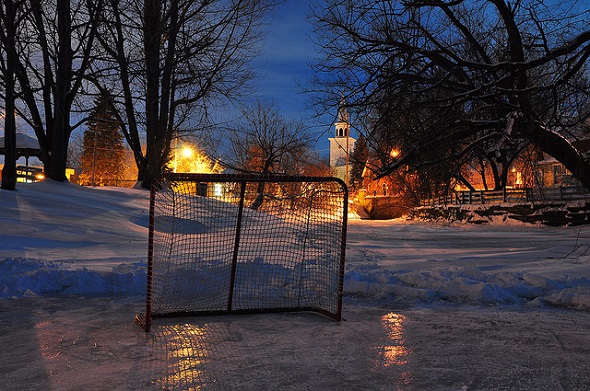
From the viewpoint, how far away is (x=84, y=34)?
17.8 metres

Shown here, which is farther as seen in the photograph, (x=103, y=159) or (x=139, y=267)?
(x=103, y=159)

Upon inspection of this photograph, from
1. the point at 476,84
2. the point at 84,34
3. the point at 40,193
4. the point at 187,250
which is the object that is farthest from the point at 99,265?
the point at 84,34

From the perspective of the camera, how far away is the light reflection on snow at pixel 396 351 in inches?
136

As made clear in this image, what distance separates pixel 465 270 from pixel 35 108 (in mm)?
17867

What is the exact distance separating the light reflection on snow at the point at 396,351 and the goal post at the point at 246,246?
648mm

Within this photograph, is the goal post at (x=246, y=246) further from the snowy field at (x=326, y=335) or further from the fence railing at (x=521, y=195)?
the fence railing at (x=521, y=195)

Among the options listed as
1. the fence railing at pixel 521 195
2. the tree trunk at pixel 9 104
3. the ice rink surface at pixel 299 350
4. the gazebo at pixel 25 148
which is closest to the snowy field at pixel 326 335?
the ice rink surface at pixel 299 350

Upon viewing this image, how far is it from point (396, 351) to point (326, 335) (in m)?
0.81

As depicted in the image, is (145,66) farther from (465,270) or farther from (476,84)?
(465,270)

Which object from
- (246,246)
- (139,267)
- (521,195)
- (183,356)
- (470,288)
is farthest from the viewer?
(521,195)

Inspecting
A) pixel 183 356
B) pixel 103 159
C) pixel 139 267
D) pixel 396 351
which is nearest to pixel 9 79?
pixel 139 267

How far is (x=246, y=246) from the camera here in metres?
8.59

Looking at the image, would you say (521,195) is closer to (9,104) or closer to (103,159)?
(9,104)

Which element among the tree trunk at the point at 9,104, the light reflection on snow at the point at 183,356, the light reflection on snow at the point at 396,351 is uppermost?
the tree trunk at the point at 9,104
